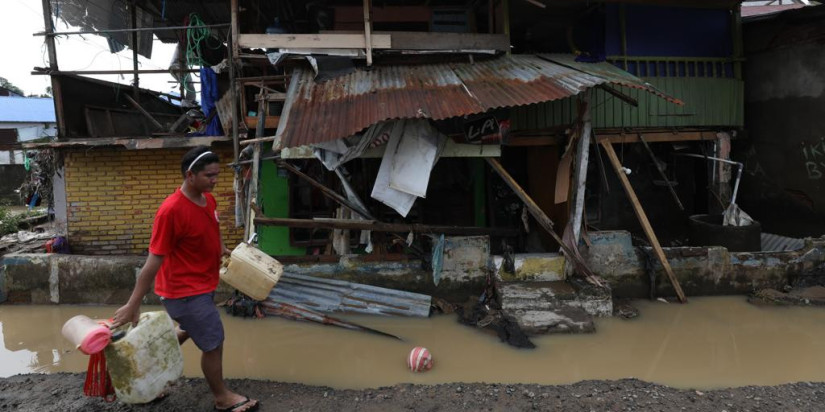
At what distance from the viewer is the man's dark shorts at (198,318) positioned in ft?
10.1

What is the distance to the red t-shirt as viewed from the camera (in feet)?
9.56

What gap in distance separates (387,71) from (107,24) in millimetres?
6400

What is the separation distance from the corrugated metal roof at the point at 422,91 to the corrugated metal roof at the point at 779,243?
3.85 meters

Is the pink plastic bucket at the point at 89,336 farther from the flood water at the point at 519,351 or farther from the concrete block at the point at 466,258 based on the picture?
the concrete block at the point at 466,258

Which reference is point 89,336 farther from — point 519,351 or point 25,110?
point 25,110

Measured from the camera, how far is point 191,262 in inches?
122

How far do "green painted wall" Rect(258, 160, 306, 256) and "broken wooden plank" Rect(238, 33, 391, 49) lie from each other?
1.91 m

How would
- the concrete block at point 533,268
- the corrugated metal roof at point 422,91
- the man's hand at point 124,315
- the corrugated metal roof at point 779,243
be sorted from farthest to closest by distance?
1. the corrugated metal roof at point 779,243
2. the concrete block at point 533,268
3. the corrugated metal roof at point 422,91
4. the man's hand at point 124,315

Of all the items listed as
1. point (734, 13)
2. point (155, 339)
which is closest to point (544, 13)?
point (734, 13)

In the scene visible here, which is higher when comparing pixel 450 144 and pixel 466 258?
pixel 450 144

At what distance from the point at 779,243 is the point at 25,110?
30.4 m

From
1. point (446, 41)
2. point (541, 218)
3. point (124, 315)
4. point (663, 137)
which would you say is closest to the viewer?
point (124, 315)

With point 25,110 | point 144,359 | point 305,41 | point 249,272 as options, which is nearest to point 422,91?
point 305,41

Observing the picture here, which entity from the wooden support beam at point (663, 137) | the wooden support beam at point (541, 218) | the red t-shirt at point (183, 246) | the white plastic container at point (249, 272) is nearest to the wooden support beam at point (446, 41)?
the wooden support beam at point (541, 218)
